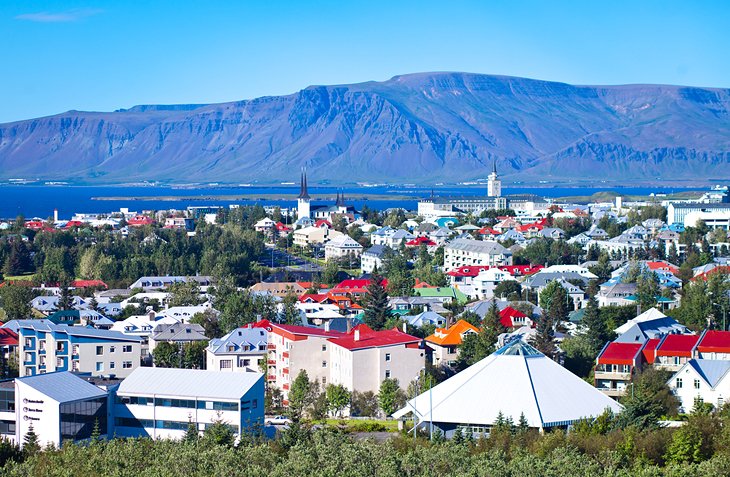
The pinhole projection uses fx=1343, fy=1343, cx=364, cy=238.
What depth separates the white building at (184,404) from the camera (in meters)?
27.9

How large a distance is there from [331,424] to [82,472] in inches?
336

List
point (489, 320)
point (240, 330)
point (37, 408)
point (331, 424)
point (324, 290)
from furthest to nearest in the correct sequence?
point (324, 290) → point (489, 320) → point (240, 330) → point (331, 424) → point (37, 408)

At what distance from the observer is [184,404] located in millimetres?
28203

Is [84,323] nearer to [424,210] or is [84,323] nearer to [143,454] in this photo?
[143,454]

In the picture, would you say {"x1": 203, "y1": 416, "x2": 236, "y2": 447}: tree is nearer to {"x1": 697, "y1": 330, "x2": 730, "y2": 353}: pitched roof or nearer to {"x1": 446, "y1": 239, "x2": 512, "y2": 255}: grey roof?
{"x1": 697, "y1": 330, "x2": 730, "y2": 353}: pitched roof

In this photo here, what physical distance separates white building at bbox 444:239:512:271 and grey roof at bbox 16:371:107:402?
4083 centimetres

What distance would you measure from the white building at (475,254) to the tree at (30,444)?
1683 inches

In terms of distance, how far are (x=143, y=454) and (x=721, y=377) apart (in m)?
14.7

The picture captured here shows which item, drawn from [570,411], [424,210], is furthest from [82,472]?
[424,210]

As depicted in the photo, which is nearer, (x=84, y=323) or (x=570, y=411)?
(x=570, y=411)

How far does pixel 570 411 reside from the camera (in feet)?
91.9

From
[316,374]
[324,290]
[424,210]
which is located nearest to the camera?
[316,374]

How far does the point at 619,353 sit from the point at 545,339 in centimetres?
358

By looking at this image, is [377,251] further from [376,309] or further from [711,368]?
[711,368]
